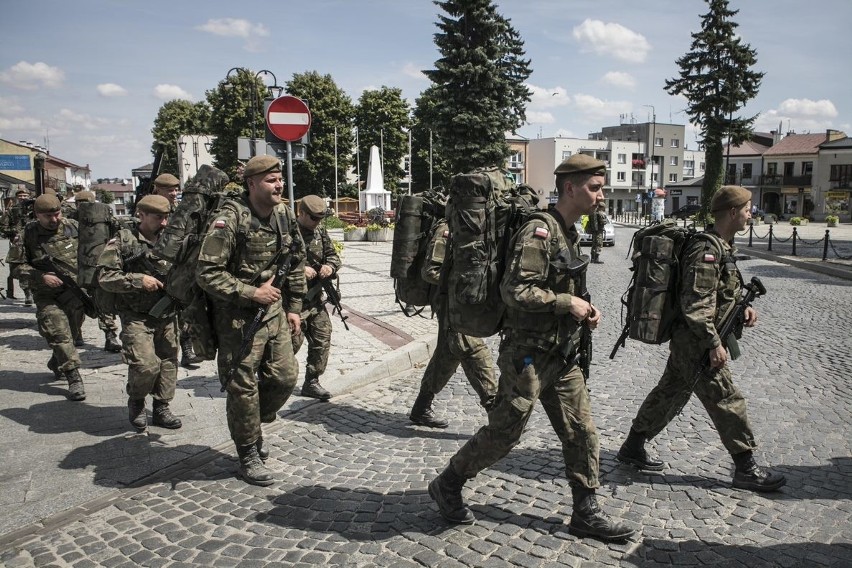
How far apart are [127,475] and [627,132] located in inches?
3958

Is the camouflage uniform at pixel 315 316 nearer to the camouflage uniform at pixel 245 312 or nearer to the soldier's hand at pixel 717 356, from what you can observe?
the camouflage uniform at pixel 245 312

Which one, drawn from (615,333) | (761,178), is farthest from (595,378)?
(761,178)

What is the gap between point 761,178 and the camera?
70375 mm

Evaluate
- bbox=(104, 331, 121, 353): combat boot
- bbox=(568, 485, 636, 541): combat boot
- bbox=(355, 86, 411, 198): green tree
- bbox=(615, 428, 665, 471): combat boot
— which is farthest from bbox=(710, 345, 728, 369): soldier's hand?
bbox=(355, 86, 411, 198): green tree

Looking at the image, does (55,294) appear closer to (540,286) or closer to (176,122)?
(540,286)

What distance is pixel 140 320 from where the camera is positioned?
514cm

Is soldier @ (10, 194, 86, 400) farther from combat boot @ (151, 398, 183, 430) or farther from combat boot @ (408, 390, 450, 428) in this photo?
combat boot @ (408, 390, 450, 428)

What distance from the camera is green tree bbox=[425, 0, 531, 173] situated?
28.5 m

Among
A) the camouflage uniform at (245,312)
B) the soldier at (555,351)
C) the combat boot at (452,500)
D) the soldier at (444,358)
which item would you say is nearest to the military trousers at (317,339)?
the soldier at (444,358)

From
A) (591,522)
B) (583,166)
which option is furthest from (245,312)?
(591,522)

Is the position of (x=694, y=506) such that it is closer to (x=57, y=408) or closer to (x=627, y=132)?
(x=57, y=408)

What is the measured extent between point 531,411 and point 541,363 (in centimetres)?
27

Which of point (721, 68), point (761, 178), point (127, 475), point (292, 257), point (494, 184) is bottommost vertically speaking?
point (127, 475)

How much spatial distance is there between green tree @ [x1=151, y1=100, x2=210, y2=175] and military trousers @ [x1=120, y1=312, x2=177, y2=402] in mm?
64948
